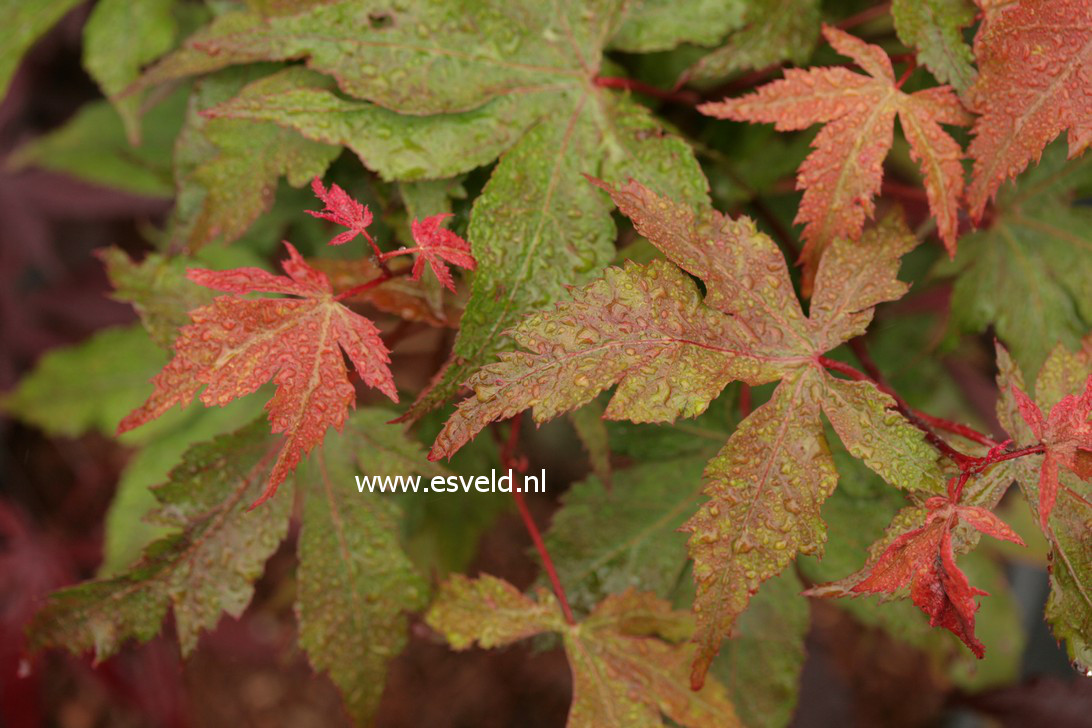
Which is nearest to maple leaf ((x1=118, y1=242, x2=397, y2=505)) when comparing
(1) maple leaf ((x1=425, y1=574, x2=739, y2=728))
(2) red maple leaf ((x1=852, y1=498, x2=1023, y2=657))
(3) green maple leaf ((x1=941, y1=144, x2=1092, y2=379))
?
(1) maple leaf ((x1=425, y1=574, x2=739, y2=728))

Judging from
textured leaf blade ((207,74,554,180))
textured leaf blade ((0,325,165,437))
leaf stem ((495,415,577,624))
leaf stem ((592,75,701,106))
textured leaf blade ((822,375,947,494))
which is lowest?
textured leaf blade ((0,325,165,437))

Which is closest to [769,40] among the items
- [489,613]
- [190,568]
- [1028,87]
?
[1028,87]

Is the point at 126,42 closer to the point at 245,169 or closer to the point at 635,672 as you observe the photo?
the point at 245,169

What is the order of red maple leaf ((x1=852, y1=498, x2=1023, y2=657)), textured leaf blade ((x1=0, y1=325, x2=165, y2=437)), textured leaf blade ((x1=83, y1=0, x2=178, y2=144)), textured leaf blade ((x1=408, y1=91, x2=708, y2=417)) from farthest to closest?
textured leaf blade ((x1=0, y1=325, x2=165, y2=437)) < textured leaf blade ((x1=83, y1=0, x2=178, y2=144)) < textured leaf blade ((x1=408, y1=91, x2=708, y2=417)) < red maple leaf ((x1=852, y1=498, x2=1023, y2=657))

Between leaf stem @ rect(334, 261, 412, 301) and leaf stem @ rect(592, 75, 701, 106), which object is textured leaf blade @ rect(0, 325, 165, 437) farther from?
leaf stem @ rect(592, 75, 701, 106)

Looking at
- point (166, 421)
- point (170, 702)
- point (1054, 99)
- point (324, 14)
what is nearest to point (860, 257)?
point (1054, 99)

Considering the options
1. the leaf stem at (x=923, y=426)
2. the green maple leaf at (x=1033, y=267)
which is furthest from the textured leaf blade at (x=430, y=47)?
the green maple leaf at (x=1033, y=267)

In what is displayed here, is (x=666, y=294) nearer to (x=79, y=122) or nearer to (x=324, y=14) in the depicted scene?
(x=324, y=14)
